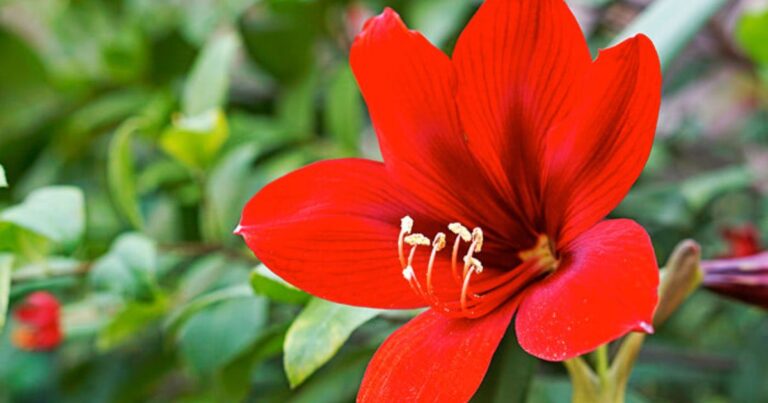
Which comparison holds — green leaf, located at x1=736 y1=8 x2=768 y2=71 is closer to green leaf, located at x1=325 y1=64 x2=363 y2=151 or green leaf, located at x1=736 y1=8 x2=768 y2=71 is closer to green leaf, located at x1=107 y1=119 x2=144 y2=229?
green leaf, located at x1=325 y1=64 x2=363 y2=151

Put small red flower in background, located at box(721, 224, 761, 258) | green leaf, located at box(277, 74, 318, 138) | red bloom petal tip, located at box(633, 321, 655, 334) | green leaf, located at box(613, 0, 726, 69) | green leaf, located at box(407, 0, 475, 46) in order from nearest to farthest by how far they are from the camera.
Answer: red bloom petal tip, located at box(633, 321, 655, 334), green leaf, located at box(613, 0, 726, 69), small red flower in background, located at box(721, 224, 761, 258), green leaf, located at box(407, 0, 475, 46), green leaf, located at box(277, 74, 318, 138)

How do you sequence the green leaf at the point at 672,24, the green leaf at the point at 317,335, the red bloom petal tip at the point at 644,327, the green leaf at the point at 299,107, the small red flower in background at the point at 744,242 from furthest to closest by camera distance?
1. the green leaf at the point at 299,107
2. the small red flower in background at the point at 744,242
3. the green leaf at the point at 672,24
4. the green leaf at the point at 317,335
5. the red bloom petal tip at the point at 644,327

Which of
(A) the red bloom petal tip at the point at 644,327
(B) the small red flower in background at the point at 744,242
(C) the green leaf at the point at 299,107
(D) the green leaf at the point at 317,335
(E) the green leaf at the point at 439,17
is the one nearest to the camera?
(A) the red bloom petal tip at the point at 644,327

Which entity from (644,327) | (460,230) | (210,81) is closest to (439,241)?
(460,230)

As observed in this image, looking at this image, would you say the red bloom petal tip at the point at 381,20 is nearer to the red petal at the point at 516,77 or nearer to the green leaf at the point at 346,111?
the red petal at the point at 516,77

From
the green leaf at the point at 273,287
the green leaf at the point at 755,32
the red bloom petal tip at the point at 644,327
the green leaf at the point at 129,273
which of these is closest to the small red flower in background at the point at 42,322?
the green leaf at the point at 129,273

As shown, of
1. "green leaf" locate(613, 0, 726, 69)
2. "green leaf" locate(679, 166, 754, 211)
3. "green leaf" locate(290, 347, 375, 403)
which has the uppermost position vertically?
"green leaf" locate(613, 0, 726, 69)

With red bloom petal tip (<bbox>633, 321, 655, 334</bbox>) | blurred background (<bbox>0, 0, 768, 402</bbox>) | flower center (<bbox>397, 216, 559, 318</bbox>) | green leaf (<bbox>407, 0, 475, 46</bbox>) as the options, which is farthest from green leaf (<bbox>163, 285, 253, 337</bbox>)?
green leaf (<bbox>407, 0, 475, 46</bbox>)
